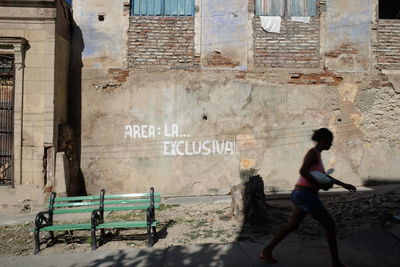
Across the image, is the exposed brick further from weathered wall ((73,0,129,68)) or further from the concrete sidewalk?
weathered wall ((73,0,129,68))

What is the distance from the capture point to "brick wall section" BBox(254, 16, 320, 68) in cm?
938

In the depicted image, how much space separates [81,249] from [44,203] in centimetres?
337

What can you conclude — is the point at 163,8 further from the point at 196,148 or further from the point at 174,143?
the point at 196,148

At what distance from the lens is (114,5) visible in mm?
9258

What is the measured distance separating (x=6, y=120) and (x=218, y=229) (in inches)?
221

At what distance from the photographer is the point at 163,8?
9414mm

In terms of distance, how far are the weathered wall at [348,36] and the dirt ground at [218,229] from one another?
14.2 feet

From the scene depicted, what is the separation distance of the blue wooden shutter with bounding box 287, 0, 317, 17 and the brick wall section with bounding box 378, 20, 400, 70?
1814 millimetres

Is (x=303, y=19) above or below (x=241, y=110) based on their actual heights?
above

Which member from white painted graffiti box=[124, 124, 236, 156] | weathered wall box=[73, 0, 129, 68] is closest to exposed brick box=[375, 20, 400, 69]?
white painted graffiti box=[124, 124, 236, 156]

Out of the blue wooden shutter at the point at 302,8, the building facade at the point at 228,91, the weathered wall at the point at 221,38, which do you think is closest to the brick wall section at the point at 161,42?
the building facade at the point at 228,91

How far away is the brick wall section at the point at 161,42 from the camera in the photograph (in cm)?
926

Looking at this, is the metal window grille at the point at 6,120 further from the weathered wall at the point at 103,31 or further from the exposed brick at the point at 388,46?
the exposed brick at the point at 388,46

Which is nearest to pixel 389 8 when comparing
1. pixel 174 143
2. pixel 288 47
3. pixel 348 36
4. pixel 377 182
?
pixel 348 36
